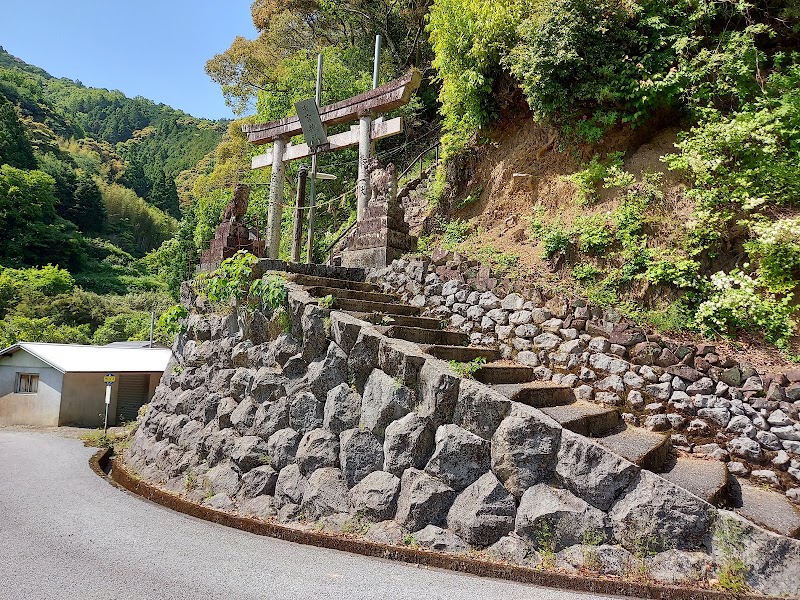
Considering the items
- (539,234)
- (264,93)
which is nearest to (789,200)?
(539,234)

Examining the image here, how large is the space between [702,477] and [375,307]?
408cm

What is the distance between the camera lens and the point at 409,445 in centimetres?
437

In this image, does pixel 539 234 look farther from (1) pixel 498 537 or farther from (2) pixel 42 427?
(2) pixel 42 427

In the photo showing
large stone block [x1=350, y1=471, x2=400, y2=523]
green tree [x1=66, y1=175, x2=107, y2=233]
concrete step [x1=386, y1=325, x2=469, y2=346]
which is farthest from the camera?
green tree [x1=66, y1=175, x2=107, y2=233]

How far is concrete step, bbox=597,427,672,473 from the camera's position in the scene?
4.01m

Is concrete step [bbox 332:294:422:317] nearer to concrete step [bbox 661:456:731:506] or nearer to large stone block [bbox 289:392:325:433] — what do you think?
large stone block [bbox 289:392:325:433]

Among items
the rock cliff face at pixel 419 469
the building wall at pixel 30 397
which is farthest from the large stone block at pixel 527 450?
the building wall at pixel 30 397

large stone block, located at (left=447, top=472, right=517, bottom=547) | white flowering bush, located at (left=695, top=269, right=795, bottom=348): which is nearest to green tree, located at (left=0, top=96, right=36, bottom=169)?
large stone block, located at (left=447, top=472, right=517, bottom=547)

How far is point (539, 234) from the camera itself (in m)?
7.65

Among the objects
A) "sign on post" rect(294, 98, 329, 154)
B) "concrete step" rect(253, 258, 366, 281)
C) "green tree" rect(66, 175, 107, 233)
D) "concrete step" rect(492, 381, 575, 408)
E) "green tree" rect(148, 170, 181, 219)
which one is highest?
"green tree" rect(148, 170, 181, 219)

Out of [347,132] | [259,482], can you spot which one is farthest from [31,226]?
[259,482]

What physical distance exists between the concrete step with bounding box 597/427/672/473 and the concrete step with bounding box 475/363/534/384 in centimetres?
114

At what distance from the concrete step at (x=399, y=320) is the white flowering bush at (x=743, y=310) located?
10.3 ft

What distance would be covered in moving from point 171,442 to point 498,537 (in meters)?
5.20
